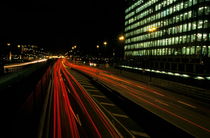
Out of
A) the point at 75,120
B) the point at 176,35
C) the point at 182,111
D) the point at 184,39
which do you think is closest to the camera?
the point at 75,120

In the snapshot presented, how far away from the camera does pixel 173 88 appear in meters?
32.8

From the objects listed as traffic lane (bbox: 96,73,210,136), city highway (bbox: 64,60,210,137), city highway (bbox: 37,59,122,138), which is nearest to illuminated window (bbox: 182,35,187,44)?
city highway (bbox: 64,60,210,137)

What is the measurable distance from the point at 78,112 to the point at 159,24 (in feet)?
255

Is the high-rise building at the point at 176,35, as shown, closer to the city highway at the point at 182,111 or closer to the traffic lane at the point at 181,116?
the city highway at the point at 182,111

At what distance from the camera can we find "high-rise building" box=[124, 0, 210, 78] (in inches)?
2424

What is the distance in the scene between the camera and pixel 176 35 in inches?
2953

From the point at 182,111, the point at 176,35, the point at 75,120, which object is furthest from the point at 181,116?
the point at 176,35

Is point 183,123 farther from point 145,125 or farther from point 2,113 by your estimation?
point 2,113

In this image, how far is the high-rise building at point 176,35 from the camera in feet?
202

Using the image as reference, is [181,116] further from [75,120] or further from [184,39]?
[184,39]

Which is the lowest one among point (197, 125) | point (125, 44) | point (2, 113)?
point (197, 125)

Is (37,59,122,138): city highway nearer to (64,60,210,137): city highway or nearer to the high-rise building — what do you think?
(64,60,210,137): city highway

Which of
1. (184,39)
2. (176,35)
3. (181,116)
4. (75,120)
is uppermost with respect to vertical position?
(176,35)

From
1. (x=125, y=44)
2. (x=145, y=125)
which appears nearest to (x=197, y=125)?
(x=145, y=125)
